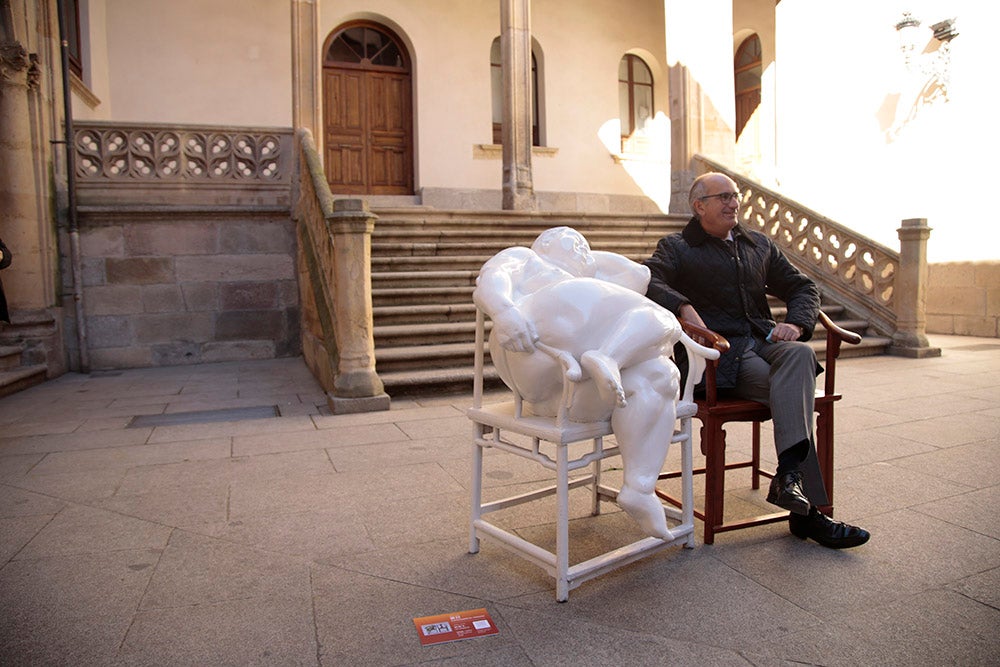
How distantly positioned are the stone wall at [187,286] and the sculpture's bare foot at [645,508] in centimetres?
749

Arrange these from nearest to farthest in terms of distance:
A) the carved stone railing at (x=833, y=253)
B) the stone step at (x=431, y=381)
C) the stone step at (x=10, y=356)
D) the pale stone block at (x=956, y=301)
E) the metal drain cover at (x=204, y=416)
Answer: the metal drain cover at (x=204, y=416) → the stone step at (x=431, y=381) → the stone step at (x=10, y=356) → the carved stone railing at (x=833, y=253) → the pale stone block at (x=956, y=301)

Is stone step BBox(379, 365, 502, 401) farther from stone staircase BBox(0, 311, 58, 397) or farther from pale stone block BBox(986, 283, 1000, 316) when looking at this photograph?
pale stone block BBox(986, 283, 1000, 316)

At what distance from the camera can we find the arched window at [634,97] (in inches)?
576

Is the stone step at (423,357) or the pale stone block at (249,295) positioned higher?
the pale stone block at (249,295)

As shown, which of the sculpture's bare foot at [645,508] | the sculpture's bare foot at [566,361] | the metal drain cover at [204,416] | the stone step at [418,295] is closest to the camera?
the sculpture's bare foot at [566,361]

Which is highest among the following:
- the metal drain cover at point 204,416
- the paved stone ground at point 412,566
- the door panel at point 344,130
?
the door panel at point 344,130

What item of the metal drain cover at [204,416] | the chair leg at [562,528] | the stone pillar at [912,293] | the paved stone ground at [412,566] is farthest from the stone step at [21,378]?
the stone pillar at [912,293]

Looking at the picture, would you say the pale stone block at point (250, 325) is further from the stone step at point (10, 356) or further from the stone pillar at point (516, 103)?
the stone pillar at point (516, 103)

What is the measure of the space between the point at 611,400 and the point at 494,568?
2.58 feet

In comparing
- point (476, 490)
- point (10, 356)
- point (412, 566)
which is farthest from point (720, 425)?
point (10, 356)

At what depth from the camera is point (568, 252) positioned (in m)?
2.66

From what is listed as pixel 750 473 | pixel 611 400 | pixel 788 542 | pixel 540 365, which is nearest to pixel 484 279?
pixel 540 365

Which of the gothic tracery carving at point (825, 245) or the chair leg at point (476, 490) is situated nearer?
the chair leg at point (476, 490)

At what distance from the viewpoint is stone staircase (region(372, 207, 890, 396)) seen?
6.58 meters
